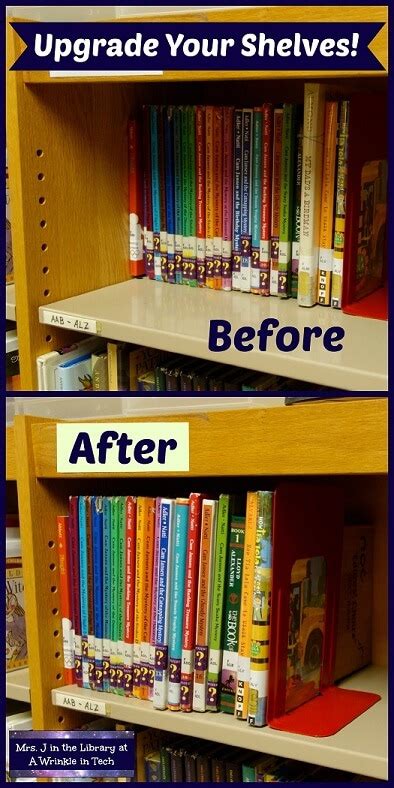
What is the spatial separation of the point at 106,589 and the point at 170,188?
2.24 feet

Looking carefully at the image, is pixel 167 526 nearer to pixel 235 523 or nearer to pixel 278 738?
pixel 235 523

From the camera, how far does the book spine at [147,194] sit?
184 cm

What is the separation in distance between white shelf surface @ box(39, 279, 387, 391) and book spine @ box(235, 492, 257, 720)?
224 millimetres

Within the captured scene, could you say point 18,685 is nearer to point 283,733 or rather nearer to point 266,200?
point 283,733

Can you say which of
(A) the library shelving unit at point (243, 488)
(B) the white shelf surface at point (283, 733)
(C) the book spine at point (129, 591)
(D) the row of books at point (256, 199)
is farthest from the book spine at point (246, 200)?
(B) the white shelf surface at point (283, 733)

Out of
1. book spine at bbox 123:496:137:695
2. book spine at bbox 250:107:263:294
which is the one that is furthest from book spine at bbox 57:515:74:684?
book spine at bbox 250:107:263:294

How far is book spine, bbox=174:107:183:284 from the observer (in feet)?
5.88

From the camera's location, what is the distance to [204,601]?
4.74 ft

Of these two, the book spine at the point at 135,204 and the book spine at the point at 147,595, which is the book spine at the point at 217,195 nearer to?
the book spine at the point at 135,204

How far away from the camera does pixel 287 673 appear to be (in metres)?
1.42

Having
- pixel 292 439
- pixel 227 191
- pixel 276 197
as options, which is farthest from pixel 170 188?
pixel 292 439

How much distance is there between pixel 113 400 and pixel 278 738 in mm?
536
